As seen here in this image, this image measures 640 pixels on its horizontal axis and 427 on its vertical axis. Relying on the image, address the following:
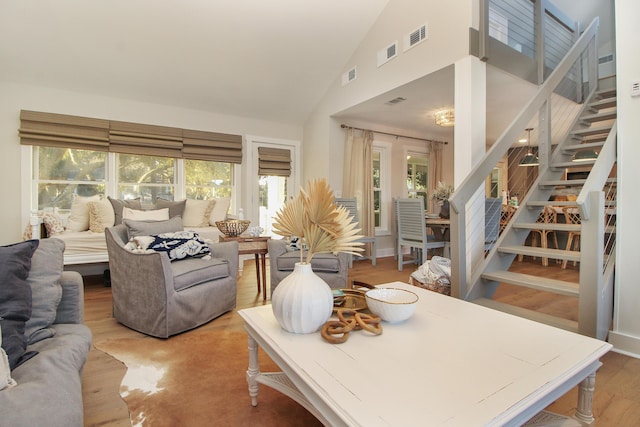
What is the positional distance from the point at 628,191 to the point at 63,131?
5401 millimetres

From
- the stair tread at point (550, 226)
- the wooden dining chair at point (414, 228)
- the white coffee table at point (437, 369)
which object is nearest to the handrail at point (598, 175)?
the stair tread at point (550, 226)

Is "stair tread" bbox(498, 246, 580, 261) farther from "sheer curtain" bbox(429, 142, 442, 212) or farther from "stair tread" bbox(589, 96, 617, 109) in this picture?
"sheer curtain" bbox(429, 142, 442, 212)

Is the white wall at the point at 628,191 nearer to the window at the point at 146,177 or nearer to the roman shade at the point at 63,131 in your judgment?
the window at the point at 146,177

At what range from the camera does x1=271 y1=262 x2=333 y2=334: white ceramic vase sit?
1135 mm

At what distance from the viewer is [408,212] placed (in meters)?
4.33

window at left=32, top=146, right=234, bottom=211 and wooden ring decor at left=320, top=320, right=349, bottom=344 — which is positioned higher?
window at left=32, top=146, right=234, bottom=211

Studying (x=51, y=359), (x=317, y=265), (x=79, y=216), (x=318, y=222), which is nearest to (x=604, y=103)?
(x=317, y=265)

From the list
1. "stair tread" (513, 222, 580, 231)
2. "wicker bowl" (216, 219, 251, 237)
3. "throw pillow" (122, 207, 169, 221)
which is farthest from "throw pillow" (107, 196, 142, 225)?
"stair tread" (513, 222, 580, 231)

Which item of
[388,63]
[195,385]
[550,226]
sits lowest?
[195,385]

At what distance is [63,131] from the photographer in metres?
3.76

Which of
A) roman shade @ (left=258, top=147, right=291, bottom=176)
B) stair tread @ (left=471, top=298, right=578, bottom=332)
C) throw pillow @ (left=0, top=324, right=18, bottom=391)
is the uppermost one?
roman shade @ (left=258, top=147, right=291, bottom=176)

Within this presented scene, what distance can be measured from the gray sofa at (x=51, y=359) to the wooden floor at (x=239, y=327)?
15.8 inches

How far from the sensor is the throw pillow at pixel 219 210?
4.38 meters

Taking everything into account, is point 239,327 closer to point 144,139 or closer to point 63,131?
point 144,139
